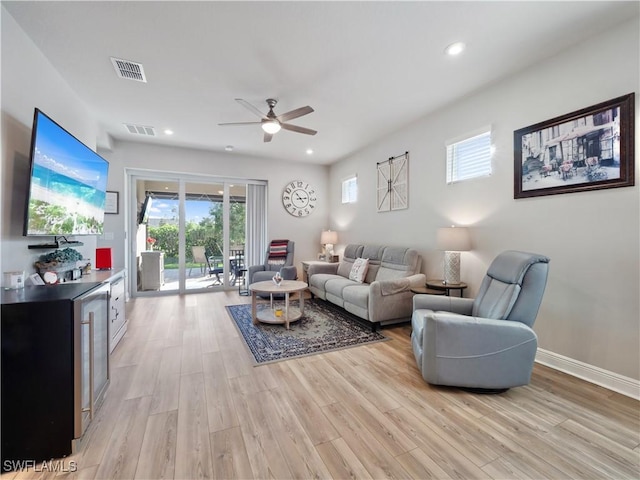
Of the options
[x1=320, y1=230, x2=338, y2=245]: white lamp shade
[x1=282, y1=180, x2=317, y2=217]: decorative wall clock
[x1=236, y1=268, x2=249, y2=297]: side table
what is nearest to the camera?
[x1=236, y1=268, x2=249, y2=297]: side table

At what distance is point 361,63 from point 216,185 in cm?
402

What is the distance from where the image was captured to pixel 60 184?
7.59 ft

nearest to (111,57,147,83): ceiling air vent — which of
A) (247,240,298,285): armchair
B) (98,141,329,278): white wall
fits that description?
(98,141,329,278): white wall

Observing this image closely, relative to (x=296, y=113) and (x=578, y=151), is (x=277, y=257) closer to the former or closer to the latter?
(x=296, y=113)

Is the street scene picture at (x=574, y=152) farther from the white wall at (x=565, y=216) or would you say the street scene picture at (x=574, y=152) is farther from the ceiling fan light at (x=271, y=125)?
the ceiling fan light at (x=271, y=125)

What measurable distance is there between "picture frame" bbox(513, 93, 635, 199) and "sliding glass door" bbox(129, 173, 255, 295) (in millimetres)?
4839

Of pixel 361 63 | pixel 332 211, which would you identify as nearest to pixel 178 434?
pixel 361 63

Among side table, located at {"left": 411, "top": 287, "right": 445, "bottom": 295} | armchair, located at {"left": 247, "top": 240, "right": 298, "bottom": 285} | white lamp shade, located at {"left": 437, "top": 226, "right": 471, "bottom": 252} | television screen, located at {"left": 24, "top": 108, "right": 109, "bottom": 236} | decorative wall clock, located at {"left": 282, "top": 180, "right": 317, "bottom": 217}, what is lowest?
side table, located at {"left": 411, "top": 287, "right": 445, "bottom": 295}

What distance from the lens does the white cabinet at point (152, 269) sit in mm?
5281

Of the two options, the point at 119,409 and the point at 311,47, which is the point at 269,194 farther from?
the point at 119,409

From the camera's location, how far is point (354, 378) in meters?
2.33

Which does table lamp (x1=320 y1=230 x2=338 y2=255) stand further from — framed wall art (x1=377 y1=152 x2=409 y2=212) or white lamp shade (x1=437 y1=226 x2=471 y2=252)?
white lamp shade (x1=437 y1=226 x2=471 y2=252)

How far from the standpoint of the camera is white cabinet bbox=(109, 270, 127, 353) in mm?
2752

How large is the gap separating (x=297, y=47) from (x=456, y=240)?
247 centimetres
